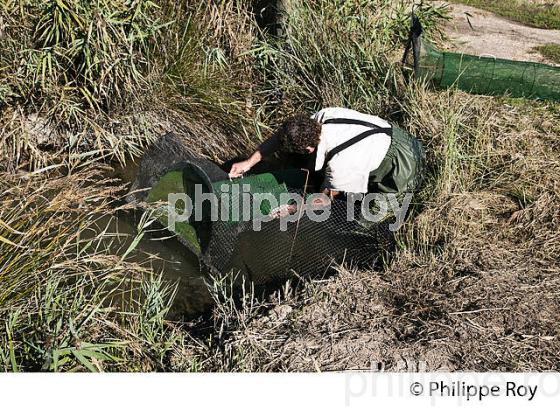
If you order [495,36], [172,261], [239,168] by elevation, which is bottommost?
[172,261]

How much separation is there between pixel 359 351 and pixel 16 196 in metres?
2.19

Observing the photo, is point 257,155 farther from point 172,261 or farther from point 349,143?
point 172,261

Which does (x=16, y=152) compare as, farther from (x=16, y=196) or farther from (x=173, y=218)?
(x=16, y=196)

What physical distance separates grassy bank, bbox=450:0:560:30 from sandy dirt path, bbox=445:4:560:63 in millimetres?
249

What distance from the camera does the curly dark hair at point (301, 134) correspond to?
4762mm

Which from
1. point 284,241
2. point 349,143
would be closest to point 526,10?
point 349,143

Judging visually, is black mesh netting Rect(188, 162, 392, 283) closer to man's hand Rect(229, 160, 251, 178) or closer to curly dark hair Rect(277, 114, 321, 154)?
man's hand Rect(229, 160, 251, 178)

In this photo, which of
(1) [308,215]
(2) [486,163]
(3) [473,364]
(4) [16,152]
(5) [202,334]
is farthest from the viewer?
(4) [16,152]

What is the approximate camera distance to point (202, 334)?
433 centimetres

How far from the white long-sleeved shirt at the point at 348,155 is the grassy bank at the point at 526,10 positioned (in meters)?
5.18

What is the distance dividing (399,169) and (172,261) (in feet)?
6.24

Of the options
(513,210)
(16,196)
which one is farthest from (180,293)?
(513,210)

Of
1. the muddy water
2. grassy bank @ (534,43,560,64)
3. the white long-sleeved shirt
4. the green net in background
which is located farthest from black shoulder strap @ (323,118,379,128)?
grassy bank @ (534,43,560,64)

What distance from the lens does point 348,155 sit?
16.0ft
